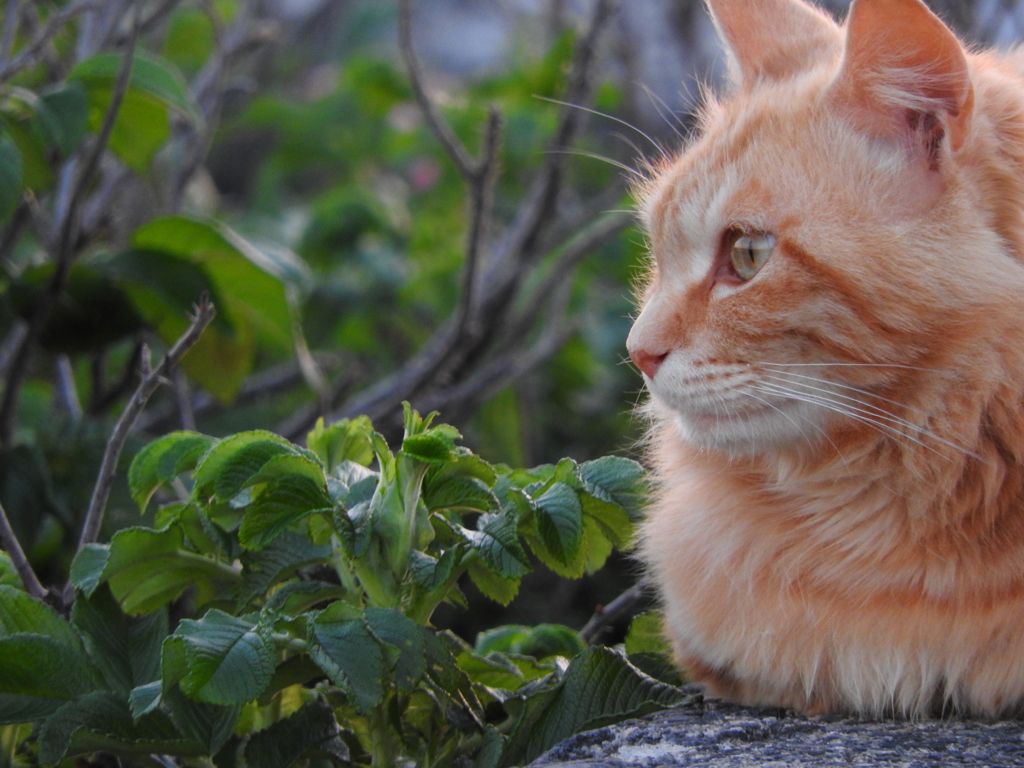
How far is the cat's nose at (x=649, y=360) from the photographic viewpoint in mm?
1164

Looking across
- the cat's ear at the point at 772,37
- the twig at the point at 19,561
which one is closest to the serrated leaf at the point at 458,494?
the twig at the point at 19,561

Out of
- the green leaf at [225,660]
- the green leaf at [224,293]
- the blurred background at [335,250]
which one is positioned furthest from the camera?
the green leaf at [224,293]

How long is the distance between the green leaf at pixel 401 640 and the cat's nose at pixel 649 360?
43 centimetres

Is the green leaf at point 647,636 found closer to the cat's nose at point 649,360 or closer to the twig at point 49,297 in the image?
the cat's nose at point 649,360

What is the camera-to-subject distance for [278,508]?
0.94 m

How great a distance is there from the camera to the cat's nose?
116cm

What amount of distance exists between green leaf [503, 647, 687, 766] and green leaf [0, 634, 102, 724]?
412mm

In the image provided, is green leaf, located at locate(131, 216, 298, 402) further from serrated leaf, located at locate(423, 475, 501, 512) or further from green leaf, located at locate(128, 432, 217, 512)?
serrated leaf, located at locate(423, 475, 501, 512)

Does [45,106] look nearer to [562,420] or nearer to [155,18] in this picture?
[155,18]

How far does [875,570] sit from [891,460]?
0.11m

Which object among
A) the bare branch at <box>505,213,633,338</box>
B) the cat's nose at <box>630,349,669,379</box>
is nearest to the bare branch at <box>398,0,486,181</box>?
the bare branch at <box>505,213,633,338</box>

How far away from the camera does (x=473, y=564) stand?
3.31 feet

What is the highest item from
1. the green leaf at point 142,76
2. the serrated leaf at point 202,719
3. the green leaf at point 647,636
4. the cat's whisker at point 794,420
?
the green leaf at point 142,76

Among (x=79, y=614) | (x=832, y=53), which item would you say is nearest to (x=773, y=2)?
(x=832, y=53)
